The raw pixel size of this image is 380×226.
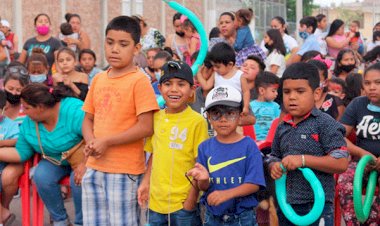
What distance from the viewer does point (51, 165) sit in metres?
6.23

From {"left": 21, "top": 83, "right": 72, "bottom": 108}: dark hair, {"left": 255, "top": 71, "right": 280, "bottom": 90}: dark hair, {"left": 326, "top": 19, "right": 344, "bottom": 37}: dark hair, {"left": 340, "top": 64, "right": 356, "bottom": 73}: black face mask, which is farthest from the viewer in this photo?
{"left": 326, "top": 19, "right": 344, "bottom": 37}: dark hair

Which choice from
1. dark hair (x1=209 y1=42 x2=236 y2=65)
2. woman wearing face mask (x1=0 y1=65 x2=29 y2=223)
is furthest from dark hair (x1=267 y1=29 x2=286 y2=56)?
woman wearing face mask (x1=0 y1=65 x2=29 y2=223)

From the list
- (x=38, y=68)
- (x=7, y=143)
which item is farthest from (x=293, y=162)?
(x=38, y=68)

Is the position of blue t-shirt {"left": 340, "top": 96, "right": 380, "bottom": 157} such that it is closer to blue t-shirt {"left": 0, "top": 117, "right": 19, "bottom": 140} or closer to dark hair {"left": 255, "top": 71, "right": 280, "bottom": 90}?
dark hair {"left": 255, "top": 71, "right": 280, "bottom": 90}

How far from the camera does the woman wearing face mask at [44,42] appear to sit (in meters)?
10.9

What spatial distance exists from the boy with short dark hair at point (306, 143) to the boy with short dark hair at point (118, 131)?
107 cm

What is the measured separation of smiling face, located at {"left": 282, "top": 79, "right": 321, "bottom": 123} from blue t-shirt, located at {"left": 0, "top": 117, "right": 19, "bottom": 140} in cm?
307

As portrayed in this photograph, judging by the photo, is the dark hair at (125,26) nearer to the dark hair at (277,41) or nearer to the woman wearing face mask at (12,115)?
the woman wearing face mask at (12,115)

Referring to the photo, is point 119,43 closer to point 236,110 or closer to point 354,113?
point 236,110

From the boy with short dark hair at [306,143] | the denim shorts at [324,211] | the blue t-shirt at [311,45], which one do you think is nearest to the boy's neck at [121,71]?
the boy with short dark hair at [306,143]

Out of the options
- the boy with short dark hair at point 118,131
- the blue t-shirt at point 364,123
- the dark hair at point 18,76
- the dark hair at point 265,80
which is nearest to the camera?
the boy with short dark hair at point 118,131

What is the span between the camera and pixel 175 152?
5027 millimetres

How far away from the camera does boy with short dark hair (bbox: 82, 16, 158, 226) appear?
5.14m

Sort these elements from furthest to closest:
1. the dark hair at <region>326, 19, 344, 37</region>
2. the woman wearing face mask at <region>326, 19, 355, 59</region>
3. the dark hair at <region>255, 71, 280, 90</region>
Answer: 1. the dark hair at <region>326, 19, 344, 37</region>
2. the woman wearing face mask at <region>326, 19, 355, 59</region>
3. the dark hair at <region>255, 71, 280, 90</region>
